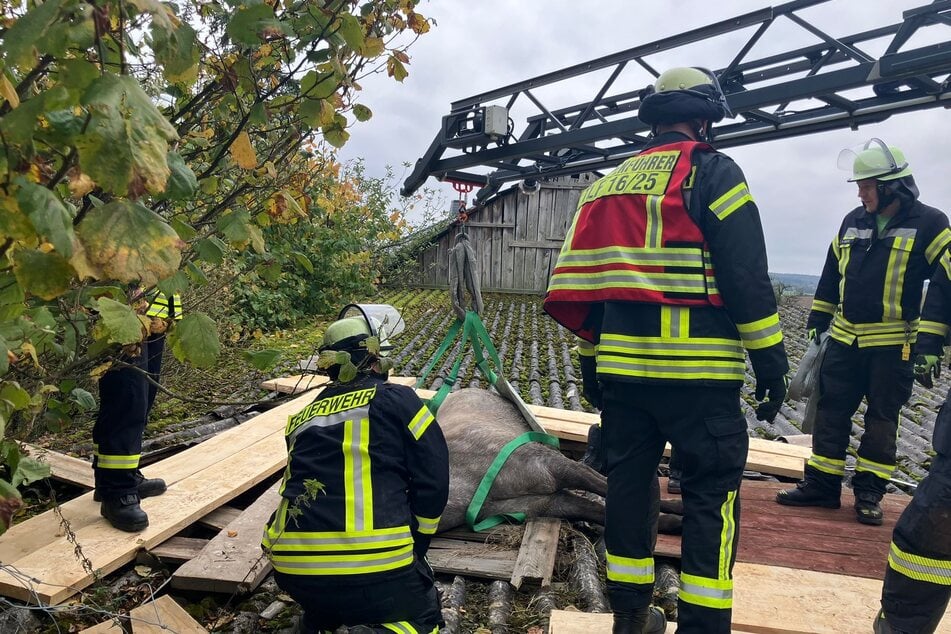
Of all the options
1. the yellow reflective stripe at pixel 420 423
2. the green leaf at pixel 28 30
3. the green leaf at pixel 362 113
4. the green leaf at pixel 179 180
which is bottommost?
the yellow reflective stripe at pixel 420 423

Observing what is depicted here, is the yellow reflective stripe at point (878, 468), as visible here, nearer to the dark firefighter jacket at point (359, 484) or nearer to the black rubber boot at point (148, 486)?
the dark firefighter jacket at point (359, 484)

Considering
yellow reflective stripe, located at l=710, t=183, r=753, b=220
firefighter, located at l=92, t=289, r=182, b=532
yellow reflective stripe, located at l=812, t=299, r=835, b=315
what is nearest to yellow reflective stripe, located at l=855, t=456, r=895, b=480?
yellow reflective stripe, located at l=812, t=299, r=835, b=315

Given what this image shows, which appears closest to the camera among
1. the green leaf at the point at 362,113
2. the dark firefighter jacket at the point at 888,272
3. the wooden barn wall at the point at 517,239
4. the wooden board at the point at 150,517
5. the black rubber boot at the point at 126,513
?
the green leaf at the point at 362,113

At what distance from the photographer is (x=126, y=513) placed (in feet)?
9.64

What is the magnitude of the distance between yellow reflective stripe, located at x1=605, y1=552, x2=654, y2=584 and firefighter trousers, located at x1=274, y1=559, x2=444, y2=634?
695mm

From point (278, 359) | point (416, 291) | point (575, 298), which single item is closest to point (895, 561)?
point (575, 298)

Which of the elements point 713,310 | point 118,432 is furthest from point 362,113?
point 118,432

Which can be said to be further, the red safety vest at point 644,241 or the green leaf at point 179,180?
the red safety vest at point 644,241

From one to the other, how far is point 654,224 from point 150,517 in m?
2.74

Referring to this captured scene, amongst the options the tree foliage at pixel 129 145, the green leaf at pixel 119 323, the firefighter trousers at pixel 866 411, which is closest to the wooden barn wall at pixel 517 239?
the firefighter trousers at pixel 866 411

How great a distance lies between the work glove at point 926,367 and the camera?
3.35 meters

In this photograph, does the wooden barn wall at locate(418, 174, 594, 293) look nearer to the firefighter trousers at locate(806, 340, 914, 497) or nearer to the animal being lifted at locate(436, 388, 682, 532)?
the firefighter trousers at locate(806, 340, 914, 497)

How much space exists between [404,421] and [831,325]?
116 inches

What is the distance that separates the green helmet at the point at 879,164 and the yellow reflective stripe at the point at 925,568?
2133mm
